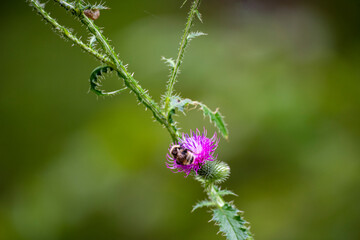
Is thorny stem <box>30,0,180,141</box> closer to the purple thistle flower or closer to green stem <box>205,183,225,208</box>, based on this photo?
the purple thistle flower

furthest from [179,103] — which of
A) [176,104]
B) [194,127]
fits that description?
[194,127]

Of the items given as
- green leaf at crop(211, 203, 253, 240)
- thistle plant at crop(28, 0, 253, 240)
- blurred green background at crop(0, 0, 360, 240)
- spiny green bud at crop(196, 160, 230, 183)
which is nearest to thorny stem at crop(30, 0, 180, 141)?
thistle plant at crop(28, 0, 253, 240)

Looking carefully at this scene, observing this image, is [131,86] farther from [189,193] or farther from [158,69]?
[158,69]

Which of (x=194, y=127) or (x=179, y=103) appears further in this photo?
(x=194, y=127)

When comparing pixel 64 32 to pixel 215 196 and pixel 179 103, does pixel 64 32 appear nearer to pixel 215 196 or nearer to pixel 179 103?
pixel 179 103

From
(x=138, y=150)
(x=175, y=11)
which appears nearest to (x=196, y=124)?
(x=138, y=150)

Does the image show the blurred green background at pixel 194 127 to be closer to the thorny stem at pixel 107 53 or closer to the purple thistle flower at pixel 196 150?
the purple thistle flower at pixel 196 150
